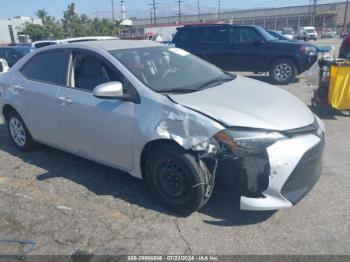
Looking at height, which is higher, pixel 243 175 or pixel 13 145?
pixel 243 175

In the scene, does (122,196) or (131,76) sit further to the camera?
(122,196)

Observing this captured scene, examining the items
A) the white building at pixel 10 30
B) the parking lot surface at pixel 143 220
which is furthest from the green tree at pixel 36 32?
the parking lot surface at pixel 143 220

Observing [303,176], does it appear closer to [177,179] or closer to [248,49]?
[177,179]

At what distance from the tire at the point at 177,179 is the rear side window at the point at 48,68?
1.71 metres

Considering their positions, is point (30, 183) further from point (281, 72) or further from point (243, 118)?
point (281, 72)

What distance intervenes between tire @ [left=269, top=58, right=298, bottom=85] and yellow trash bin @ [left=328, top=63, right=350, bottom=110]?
13.6ft

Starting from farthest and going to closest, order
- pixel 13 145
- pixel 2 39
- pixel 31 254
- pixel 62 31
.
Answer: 1. pixel 2 39
2. pixel 62 31
3. pixel 13 145
4. pixel 31 254

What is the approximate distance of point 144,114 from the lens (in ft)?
11.0

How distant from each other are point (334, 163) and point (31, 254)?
3.70m

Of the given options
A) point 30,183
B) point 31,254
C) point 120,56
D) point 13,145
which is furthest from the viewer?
point 13,145

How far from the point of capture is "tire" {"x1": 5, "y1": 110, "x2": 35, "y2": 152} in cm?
504

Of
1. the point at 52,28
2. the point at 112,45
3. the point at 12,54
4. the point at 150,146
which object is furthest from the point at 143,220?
the point at 52,28

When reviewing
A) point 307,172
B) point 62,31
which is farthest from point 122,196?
point 62,31

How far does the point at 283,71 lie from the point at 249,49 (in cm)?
128
